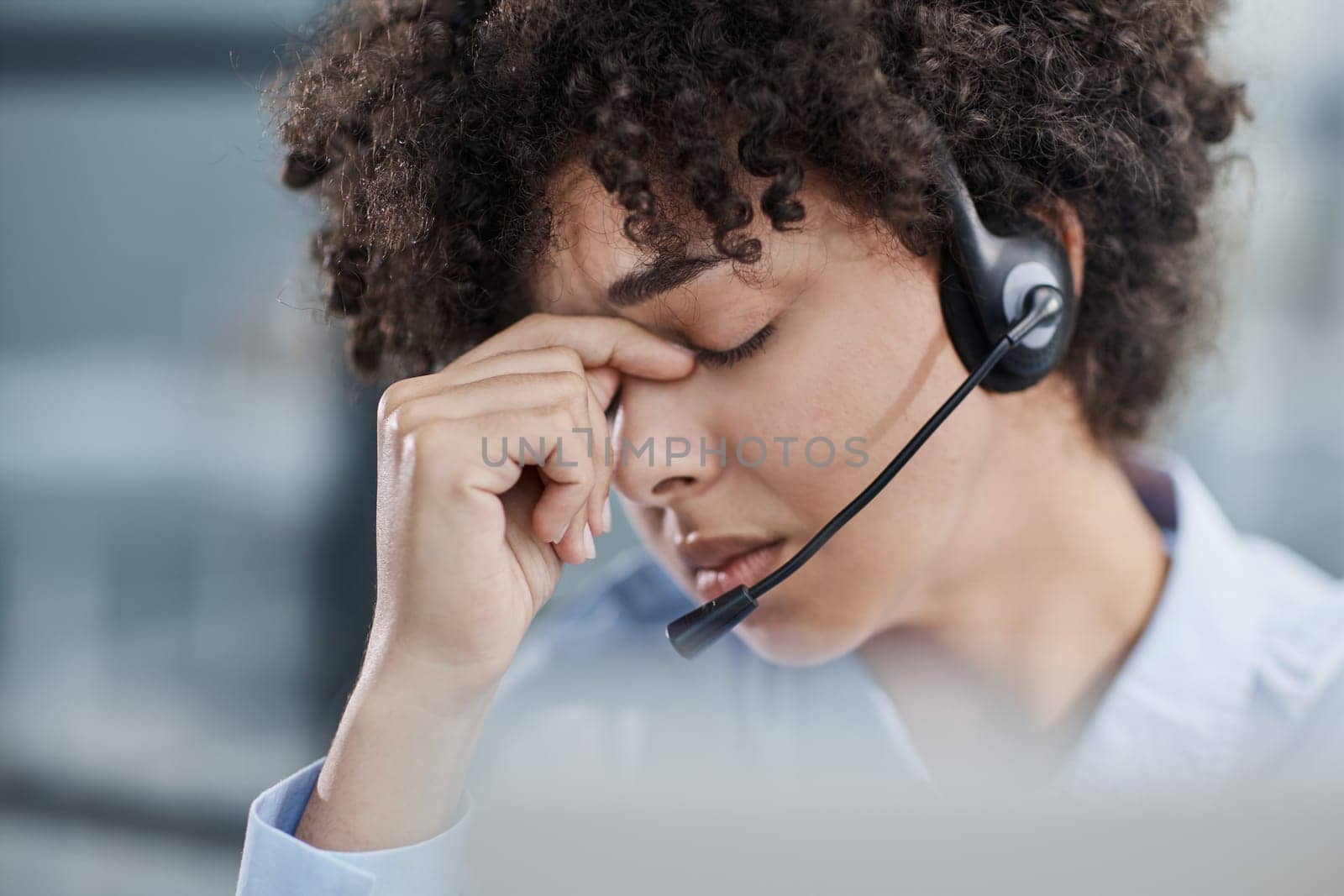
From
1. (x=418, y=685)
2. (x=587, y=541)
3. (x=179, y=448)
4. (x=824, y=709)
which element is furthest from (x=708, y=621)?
(x=179, y=448)

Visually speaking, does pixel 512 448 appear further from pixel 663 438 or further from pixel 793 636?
pixel 793 636

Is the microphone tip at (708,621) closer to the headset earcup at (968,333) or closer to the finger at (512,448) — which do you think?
the finger at (512,448)

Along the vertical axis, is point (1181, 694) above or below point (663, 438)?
below

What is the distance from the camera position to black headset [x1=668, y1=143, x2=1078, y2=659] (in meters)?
0.79

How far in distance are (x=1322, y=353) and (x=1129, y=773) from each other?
1.01m

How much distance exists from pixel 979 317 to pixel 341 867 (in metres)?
0.65

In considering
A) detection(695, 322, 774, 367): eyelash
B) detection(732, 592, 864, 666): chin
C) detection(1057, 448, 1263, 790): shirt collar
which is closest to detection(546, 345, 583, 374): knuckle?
detection(695, 322, 774, 367): eyelash

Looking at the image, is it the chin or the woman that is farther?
the chin

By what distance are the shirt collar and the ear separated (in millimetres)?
349

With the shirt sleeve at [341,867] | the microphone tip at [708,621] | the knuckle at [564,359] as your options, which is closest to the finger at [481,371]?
the knuckle at [564,359]

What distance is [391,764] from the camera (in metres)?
0.76

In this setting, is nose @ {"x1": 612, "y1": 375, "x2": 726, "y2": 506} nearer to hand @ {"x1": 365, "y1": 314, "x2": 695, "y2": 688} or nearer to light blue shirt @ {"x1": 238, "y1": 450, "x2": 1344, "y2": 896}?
hand @ {"x1": 365, "y1": 314, "x2": 695, "y2": 688}

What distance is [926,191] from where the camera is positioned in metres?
0.80

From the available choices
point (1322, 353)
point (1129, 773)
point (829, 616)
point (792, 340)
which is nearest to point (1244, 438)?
point (1322, 353)
